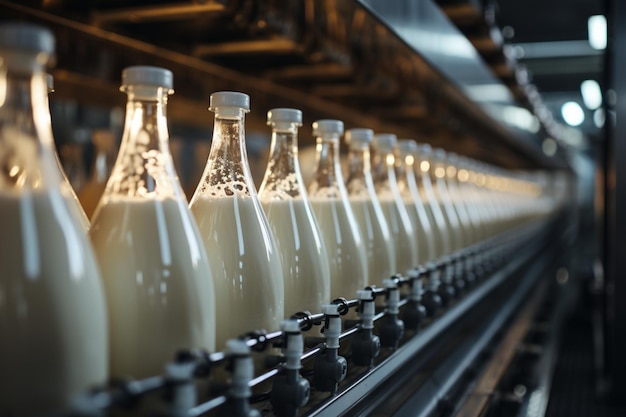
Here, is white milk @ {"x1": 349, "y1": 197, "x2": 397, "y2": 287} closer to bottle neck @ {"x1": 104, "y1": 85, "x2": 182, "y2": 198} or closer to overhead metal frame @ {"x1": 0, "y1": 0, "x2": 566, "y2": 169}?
overhead metal frame @ {"x1": 0, "y1": 0, "x2": 566, "y2": 169}

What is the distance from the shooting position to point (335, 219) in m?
1.05

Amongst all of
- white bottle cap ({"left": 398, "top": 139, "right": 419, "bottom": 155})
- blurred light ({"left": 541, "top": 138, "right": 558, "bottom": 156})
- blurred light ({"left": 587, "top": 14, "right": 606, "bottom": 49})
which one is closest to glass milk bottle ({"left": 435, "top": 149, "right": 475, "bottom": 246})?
white bottle cap ({"left": 398, "top": 139, "right": 419, "bottom": 155})

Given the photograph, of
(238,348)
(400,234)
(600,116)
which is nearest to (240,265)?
(238,348)

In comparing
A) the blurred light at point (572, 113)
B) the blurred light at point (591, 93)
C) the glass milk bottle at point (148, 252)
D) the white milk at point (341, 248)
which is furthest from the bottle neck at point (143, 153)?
the blurred light at point (572, 113)

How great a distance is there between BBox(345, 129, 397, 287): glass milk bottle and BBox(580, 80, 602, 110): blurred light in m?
8.89

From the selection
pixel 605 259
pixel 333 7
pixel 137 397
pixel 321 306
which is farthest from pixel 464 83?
pixel 605 259

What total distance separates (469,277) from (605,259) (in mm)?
2568

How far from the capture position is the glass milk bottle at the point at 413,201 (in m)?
1.50

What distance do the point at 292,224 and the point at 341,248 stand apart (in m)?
0.15

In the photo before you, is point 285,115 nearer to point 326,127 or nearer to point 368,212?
point 326,127

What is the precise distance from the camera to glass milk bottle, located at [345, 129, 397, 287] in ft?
3.83

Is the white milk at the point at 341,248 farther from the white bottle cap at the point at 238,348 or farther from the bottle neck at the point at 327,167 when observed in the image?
the white bottle cap at the point at 238,348

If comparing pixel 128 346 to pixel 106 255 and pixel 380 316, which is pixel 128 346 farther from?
pixel 380 316

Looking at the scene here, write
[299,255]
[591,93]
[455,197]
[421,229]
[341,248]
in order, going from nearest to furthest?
1. [299,255]
2. [341,248]
3. [421,229]
4. [455,197]
5. [591,93]
